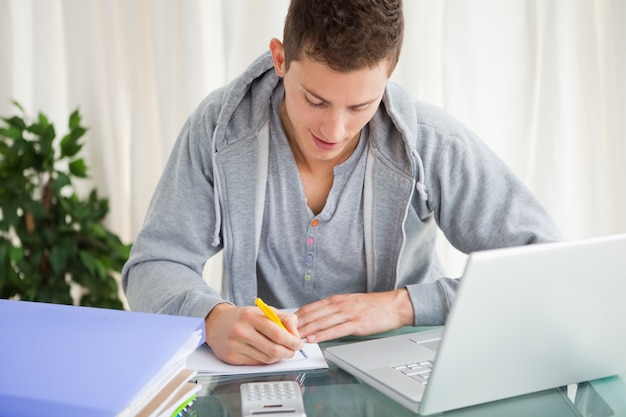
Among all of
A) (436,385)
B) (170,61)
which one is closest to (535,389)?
(436,385)

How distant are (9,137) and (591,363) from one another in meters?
2.22

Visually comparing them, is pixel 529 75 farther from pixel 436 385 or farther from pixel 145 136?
pixel 436 385

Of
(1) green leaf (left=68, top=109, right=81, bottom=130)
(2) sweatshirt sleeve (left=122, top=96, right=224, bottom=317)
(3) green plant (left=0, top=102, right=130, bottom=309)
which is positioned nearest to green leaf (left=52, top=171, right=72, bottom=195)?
(3) green plant (left=0, top=102, right=130, bottom=309)

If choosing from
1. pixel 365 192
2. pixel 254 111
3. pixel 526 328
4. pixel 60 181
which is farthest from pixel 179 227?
pixel 60 181

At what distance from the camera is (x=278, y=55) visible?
144cm

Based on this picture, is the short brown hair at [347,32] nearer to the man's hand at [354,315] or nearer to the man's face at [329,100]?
the man's face at [329,100]

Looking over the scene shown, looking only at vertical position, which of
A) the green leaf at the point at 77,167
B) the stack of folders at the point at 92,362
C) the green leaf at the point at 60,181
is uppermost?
the stack of folders at the point at 92,362

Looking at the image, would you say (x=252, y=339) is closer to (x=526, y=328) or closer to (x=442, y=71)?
(x=526, y=328)

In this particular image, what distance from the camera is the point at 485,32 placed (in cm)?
238

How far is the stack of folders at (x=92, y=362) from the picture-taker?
0.84 metres

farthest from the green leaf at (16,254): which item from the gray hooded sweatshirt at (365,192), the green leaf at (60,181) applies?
the gray hooded sweatshirt at (365,192)

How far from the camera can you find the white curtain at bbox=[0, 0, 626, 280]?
2.32m

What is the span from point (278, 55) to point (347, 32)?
0.73 feet

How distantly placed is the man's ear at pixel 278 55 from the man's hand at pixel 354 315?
0.44 metres
